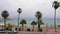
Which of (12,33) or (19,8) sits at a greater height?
(19,8)

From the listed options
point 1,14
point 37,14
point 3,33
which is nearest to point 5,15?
point 1,14

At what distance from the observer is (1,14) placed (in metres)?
59.4

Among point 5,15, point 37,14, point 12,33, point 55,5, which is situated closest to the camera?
point 12,33

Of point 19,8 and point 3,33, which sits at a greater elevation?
point 19,8

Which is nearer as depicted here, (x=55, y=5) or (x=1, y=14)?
(x=55, y=5)

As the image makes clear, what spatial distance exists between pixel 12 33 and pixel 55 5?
33.5 meters

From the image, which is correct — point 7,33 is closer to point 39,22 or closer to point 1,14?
point 39,22

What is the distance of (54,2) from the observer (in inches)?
1845

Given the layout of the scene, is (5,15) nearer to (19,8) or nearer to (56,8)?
(19,8)

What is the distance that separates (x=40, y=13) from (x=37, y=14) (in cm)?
97

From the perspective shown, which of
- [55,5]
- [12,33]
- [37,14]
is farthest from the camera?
[37,14]

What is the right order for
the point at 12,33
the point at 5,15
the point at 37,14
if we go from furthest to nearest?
the point at 5,15, the point at 37,14, the point at 12,33

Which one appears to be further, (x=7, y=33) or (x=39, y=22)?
(x=39, y=22)

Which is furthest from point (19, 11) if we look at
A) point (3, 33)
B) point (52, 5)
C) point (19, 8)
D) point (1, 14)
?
point (3, 33)
